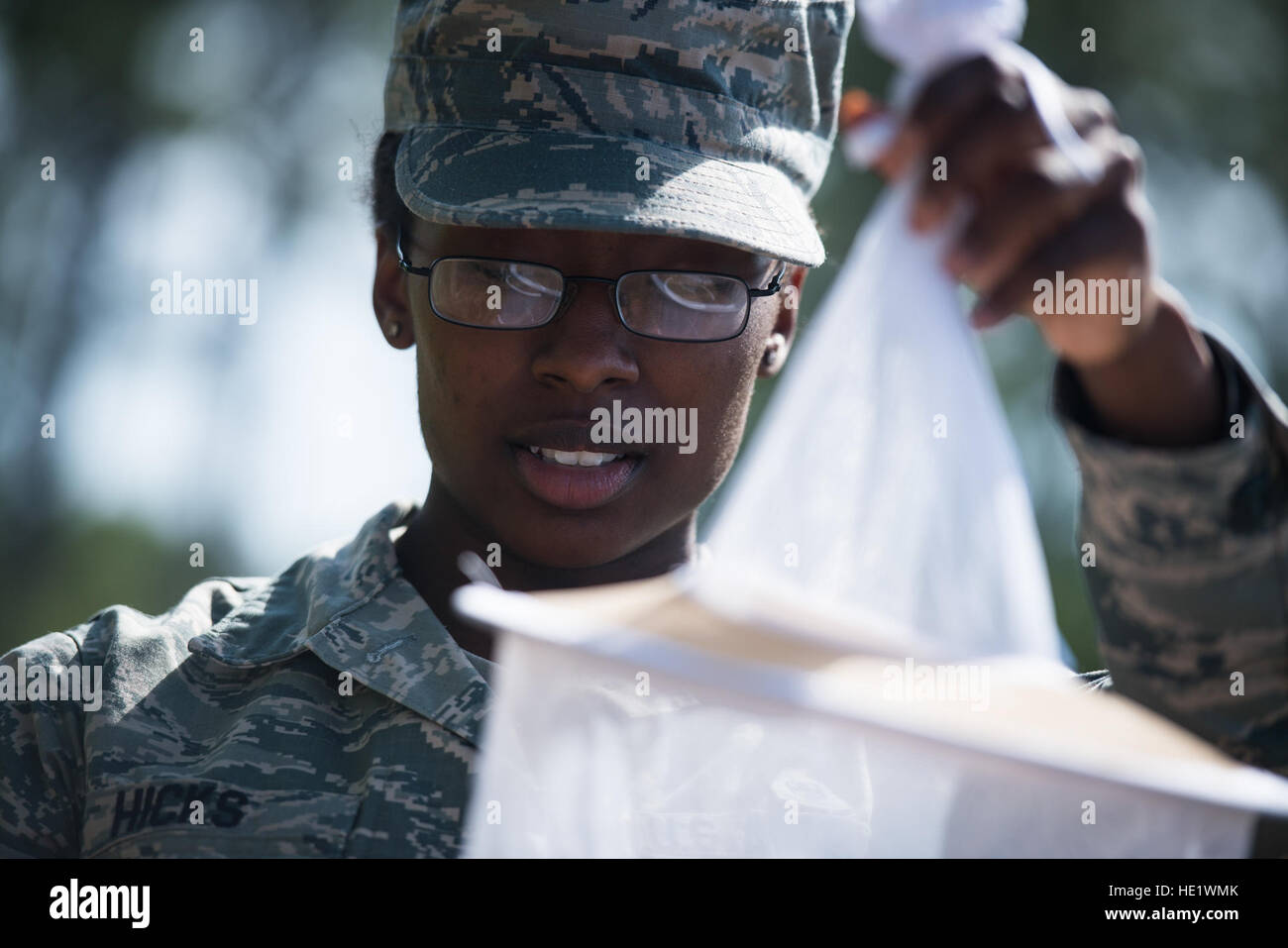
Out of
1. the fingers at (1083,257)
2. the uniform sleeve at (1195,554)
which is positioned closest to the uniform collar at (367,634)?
the uniform sleeve at (1195,554)

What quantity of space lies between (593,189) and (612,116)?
21 cm

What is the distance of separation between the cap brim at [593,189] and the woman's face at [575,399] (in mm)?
86

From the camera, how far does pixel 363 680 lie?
2402 mm

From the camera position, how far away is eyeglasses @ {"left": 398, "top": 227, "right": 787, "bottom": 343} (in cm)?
236

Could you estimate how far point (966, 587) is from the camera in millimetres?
1591

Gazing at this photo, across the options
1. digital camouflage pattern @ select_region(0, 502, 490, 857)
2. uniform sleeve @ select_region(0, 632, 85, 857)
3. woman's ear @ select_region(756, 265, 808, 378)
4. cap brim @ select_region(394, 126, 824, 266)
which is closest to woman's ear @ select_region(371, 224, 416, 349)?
cap brim @ select_region(394, 126, 824, 266)

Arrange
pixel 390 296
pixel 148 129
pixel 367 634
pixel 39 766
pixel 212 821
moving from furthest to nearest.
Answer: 1. pixel 148 129
2. pixel 390 296
3. pixel 367 634
4. pixel 39 766
5. pixel 212 821

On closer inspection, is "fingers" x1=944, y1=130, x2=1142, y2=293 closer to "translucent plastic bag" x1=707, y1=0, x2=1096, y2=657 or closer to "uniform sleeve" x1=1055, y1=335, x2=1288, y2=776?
"translucent plastic bag" x1=707, y1=0, x2=1096, y2=657

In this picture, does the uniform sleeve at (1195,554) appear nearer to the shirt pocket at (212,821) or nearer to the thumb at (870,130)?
the thumb at (870,130)

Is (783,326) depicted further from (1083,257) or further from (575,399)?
(1083,257)

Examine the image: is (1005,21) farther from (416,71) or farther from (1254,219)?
(1254,219)

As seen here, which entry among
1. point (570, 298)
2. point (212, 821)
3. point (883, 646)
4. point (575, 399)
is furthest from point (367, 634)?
point (883, 646)

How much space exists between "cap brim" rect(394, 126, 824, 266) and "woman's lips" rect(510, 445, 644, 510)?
386mm

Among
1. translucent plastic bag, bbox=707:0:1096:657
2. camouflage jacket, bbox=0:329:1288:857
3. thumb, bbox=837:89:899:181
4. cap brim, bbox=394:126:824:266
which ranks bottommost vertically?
camouflage jacket, bbox=0:329:1288:857
